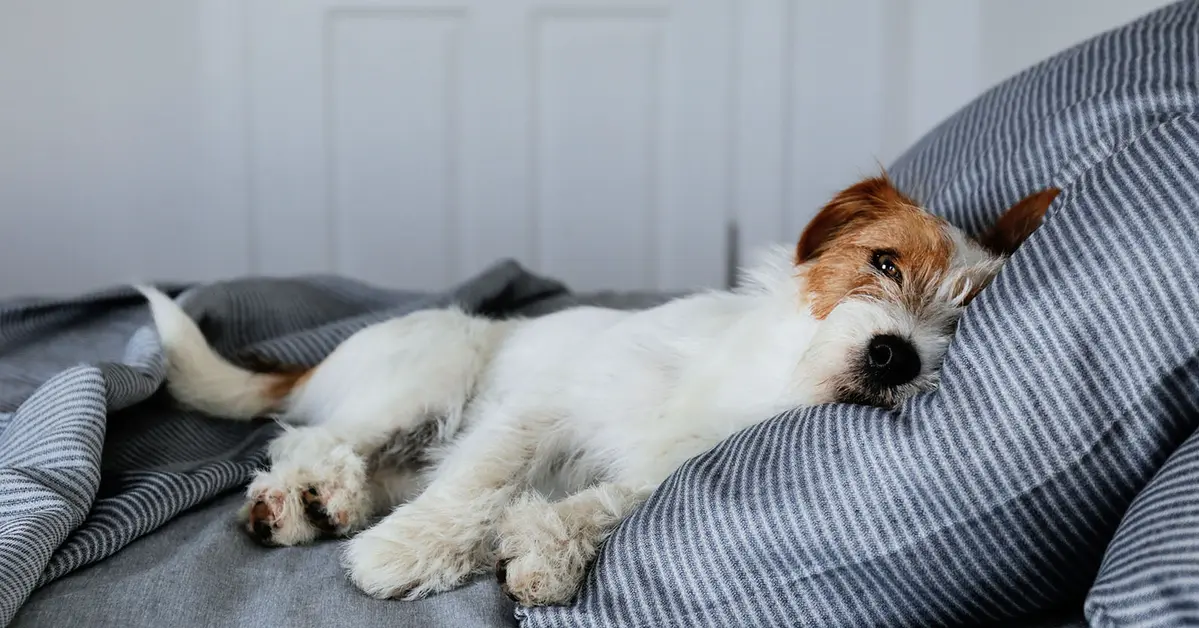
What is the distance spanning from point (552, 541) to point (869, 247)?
0.59 m

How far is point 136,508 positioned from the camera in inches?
52.2

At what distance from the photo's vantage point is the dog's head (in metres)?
1.24

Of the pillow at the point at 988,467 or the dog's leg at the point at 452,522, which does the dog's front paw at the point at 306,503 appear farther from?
the pillow at the point at 988,467

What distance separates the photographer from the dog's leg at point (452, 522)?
1224mm

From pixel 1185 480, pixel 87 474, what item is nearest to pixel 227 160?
pixel 87 474

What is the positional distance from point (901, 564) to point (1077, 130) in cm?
89

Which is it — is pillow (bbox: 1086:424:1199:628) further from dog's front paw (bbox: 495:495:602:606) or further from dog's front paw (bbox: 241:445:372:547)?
dog's front paw (bbox: 241:445:372:547)

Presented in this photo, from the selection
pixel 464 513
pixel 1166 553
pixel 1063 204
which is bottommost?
pixel 464 513

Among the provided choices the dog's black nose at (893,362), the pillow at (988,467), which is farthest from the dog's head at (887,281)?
the pillow at (988,467)

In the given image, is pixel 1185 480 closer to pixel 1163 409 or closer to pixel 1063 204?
pixel 1163 409

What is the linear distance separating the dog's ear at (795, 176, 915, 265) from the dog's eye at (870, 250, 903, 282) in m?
0.08

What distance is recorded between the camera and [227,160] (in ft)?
13.2

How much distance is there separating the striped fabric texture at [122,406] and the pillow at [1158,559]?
1.02 meters

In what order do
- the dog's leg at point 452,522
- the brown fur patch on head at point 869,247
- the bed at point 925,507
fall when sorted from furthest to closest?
the brown fur patch on head at point 869,247, the dog's leg at point 452,522, the bed at point 925,507
